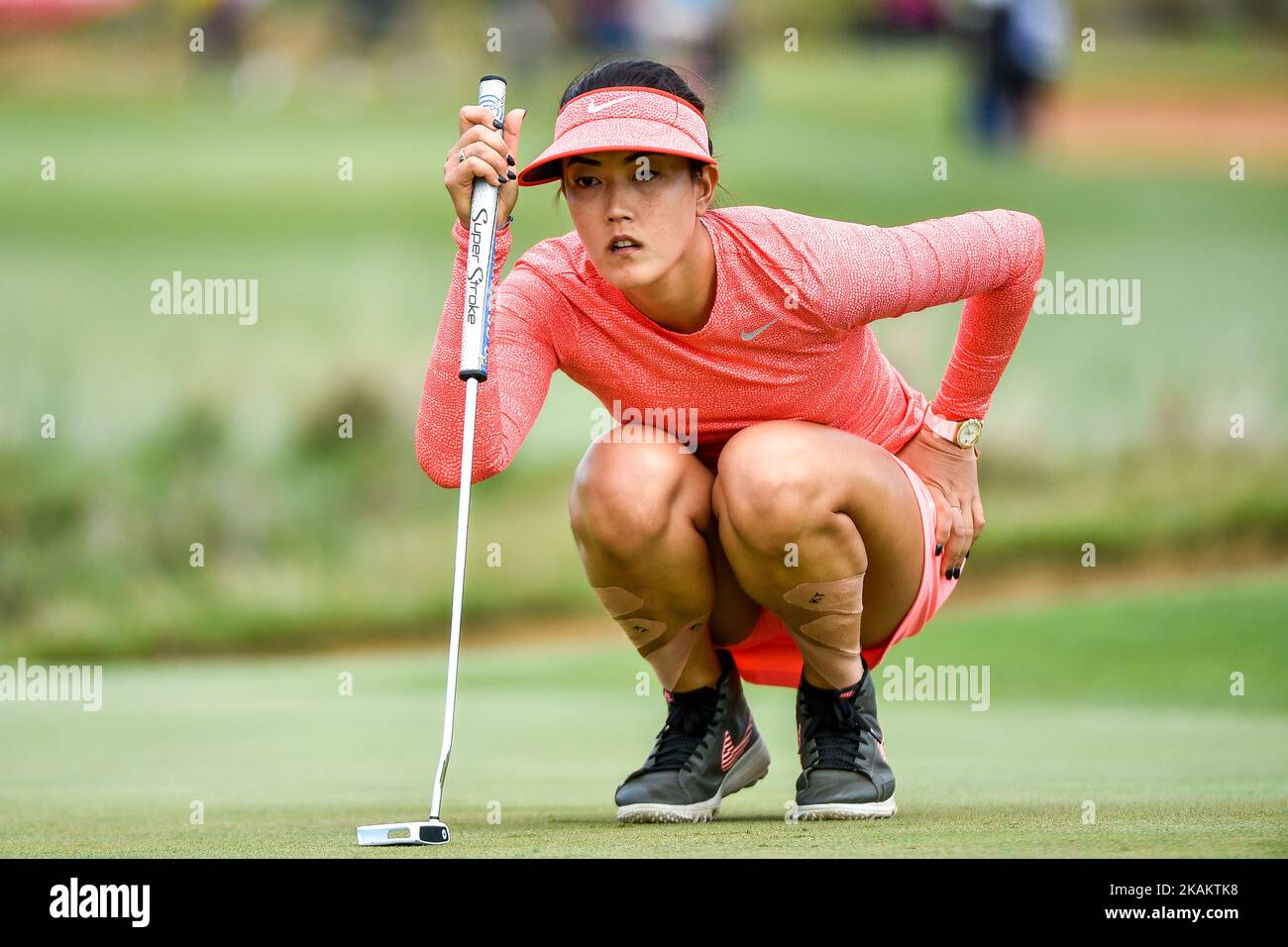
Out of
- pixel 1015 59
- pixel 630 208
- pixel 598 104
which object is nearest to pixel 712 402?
pixel 630 208

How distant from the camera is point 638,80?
2045 millimetres

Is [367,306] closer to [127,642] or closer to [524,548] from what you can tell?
[524,548]

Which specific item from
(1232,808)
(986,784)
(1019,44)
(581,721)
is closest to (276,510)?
(581,721)

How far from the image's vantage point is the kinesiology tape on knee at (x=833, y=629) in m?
2.08

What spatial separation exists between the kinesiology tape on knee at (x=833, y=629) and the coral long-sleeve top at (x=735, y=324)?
255 mm

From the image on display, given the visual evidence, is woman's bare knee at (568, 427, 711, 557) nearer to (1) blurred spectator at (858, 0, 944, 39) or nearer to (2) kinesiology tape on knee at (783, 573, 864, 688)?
(2) kinesiology tape on knee at (783, 573, 864, 688)

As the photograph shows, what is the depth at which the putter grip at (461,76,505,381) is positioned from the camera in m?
1.94

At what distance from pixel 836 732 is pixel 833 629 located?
0.50ft

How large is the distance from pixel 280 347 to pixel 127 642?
1627 mm

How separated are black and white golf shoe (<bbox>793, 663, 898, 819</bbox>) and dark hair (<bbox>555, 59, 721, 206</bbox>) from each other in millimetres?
701

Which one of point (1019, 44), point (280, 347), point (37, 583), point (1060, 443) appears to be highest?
point (1019, 44)

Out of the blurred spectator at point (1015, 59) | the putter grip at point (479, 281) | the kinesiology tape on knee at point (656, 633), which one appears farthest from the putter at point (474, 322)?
the blurred spectator at point (1015, 59)

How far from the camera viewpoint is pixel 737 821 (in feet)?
6.87

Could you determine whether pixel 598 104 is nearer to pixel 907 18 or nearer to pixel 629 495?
pixel 629 495
